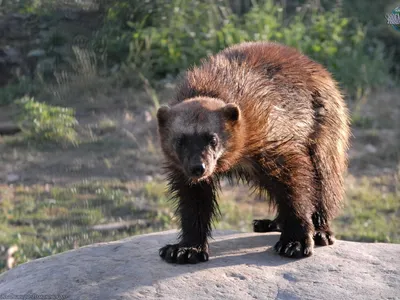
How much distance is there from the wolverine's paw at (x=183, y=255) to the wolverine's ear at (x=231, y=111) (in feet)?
2.59

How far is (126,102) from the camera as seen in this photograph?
913cm

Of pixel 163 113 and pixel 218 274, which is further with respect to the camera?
pixel 163 113

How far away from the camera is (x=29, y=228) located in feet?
21.5

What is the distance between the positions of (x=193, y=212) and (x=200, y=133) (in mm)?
539

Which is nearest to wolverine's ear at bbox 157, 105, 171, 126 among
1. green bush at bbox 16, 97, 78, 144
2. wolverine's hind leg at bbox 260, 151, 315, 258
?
wolverine's hind leg at bbox 260, 151, 315, 258

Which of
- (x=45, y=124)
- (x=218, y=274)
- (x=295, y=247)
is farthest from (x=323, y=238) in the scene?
(x=45, y=124)

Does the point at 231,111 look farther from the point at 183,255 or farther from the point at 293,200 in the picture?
the point at 183,255

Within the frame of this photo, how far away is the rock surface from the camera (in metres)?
3.74

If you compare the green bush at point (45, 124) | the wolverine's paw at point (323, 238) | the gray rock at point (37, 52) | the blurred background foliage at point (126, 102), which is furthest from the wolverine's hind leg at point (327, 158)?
the gray rock at point (37, 52)

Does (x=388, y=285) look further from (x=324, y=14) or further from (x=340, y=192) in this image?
(x=324, y=14)

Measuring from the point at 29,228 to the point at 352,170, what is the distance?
364cm

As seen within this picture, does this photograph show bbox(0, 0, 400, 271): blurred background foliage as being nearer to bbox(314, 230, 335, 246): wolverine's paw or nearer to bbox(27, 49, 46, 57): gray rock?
bbox(27, 49, 46, 57): gray rock

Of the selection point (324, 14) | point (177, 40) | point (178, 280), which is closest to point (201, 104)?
point (178, 280)

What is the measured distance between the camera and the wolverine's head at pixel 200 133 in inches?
158
